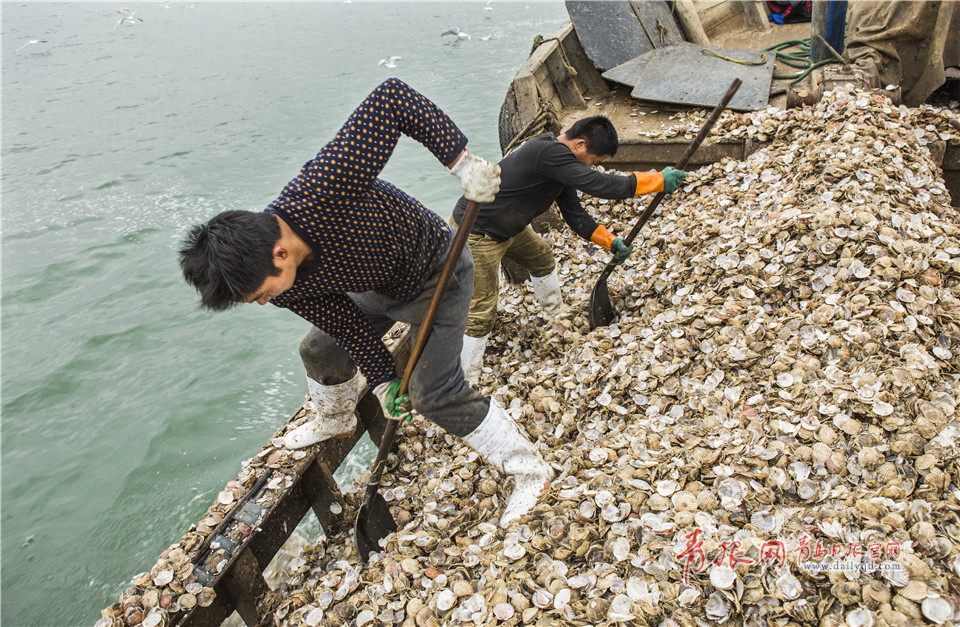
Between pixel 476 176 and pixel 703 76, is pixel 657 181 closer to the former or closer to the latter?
pixel 476 176

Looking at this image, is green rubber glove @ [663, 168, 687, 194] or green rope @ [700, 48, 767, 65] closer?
green rubber glove @ [663, 168, 687, 194]

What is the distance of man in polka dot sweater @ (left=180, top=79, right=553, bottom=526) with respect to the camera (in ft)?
6.11

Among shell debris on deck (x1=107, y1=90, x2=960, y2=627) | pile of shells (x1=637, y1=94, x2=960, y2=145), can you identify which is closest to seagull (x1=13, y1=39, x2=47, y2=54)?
pile of shells (x1=637, y1=94, x2=960, y2=145)

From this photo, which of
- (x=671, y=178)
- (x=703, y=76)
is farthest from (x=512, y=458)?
(x=703, y=76)

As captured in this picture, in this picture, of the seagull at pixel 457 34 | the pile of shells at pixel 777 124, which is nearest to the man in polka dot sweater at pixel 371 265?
the pile of shells at pixel 777 124

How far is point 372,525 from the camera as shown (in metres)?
2.83

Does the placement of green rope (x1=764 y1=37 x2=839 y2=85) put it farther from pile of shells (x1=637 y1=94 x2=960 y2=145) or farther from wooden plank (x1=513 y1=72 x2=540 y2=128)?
wooden plank (x1=513 y1=72 x2=540 y2=128)

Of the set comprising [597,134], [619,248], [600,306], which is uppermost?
[597,134]

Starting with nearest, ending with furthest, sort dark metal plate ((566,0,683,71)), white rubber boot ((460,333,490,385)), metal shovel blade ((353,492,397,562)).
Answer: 1. metal shovel blade ((353,492,397,562))
2. white rubber boot ((460,333,490,385))
3. dark metal plate ((566,0,683,71))

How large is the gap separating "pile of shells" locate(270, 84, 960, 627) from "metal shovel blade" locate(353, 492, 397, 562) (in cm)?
7

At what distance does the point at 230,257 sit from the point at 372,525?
158 centimetres

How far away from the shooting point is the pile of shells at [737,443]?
193 centimetres

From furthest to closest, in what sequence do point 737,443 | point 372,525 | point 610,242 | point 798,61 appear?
point 798,61 < point 610,242 < point 372,525 < point 737,443

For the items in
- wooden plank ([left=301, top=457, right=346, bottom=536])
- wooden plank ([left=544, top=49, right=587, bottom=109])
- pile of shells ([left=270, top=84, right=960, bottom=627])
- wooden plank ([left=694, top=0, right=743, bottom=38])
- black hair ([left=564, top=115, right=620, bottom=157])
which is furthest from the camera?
wooden plank ([left=694, top=0, right=743, bottom=38])
